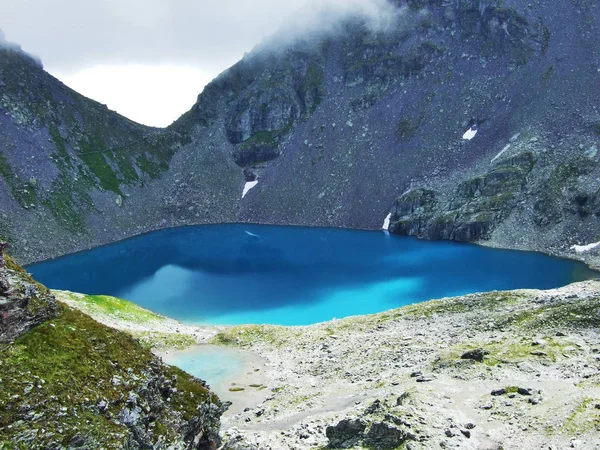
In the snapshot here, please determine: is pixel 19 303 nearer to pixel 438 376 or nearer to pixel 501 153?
pixel 438 376

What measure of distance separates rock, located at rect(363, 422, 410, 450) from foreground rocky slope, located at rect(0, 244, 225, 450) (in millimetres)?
5596

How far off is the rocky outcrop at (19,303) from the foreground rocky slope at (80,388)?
0.09 ft

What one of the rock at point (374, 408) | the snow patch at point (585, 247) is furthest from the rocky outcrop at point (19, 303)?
the snow patch at point (585, 247)

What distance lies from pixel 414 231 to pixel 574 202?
3113cm

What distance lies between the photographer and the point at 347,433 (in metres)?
20.5

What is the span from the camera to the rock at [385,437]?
19.0 metres

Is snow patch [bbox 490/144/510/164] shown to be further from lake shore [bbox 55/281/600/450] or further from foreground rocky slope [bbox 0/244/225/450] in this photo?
foreground rocky slope [bbox 0/244/225/450]

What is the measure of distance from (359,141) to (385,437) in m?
126

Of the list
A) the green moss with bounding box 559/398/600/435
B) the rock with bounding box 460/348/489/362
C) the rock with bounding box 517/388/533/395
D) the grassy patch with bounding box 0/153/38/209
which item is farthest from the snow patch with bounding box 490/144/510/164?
the green moss with bounding box 559/398/600/435

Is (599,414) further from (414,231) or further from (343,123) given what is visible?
(343,123)

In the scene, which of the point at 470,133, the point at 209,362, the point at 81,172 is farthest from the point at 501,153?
the point at 81,172

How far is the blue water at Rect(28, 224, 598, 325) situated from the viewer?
63719 millimetres

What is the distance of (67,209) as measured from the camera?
120438 mm

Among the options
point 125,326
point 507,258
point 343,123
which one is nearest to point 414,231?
point 507,258
